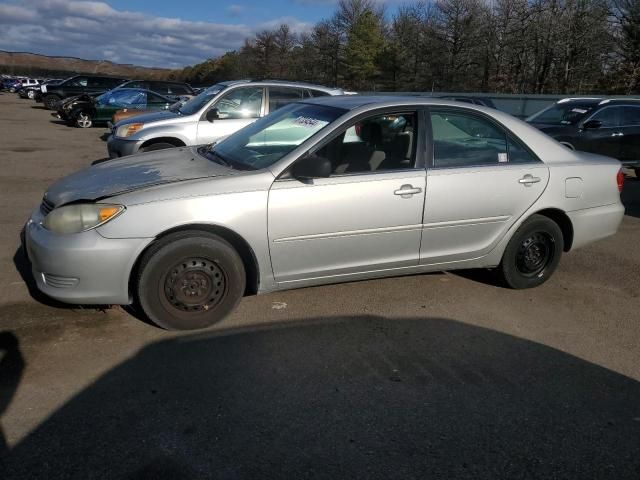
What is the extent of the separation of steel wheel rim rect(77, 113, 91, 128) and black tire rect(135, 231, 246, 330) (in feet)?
60.7

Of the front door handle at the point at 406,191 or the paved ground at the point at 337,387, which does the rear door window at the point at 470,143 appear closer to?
the front door handle at the point at 406,191

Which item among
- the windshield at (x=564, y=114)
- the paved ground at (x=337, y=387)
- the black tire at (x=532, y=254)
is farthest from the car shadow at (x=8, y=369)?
the windshield at (x=564, y=114)

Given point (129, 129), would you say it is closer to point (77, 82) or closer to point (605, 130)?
point (605, 130)

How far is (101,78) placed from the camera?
88.7 feet

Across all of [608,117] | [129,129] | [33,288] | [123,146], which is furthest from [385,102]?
[608,117]

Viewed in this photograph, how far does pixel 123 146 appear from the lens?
27.9 ft

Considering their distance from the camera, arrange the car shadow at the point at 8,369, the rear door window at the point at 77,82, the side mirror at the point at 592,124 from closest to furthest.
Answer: the car shadow at the point at 8,369 < the side mirror at the point at 592,124 < the rear door window at the point at 77,82

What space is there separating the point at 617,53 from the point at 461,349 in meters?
45.7

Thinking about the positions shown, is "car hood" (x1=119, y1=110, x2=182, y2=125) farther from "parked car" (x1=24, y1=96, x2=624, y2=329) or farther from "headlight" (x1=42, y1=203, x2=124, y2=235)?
"headlight" (x1=42, y1=203, x2=124, y2=235)

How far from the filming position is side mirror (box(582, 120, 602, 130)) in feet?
36.3

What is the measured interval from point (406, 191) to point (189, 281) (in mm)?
1686

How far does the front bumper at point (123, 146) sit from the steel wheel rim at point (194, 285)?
5.18 m

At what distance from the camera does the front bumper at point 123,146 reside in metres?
8.37

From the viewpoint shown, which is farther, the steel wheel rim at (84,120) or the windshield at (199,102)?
the steel wheel rim at (84,120)
